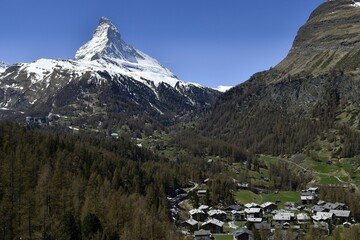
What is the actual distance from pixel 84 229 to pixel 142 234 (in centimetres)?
2047

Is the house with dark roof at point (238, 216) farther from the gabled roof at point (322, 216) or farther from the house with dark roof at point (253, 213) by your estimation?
the gabled roof at point (322, 216)

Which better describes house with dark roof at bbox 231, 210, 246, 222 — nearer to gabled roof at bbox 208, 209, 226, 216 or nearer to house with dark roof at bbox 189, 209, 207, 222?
gabled roof at bbox 208, 209, 226, 216

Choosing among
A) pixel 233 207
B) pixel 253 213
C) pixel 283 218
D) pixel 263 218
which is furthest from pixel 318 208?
pixel 233 207

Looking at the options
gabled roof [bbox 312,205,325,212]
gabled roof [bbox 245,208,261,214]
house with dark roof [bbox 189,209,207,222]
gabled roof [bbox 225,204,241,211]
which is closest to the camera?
house with dark roof [bbox 189,209,207,222]

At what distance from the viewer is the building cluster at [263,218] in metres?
157

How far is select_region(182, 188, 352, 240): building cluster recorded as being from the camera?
6171 inches

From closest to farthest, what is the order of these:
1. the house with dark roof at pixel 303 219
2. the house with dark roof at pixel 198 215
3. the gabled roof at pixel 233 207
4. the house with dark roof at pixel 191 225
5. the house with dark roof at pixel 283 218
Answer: the house with dark roof at pixel 191 225 < the house with dark roof at pixel 283 218 < the house with dark roof at pixel 303 219 < the house with dark roof at pixel 198 215 < the gabled roof at pixel 233 207

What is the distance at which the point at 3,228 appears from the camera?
85.8 m

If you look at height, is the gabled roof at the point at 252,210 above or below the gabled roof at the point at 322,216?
above

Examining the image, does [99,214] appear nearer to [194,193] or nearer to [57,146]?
[57,146]

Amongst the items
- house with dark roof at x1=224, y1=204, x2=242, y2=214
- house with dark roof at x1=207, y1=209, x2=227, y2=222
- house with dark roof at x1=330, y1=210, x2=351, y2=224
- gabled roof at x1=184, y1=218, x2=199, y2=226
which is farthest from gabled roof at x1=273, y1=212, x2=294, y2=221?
gabled roof at x1=184, y1=218, x2=199, y2=226

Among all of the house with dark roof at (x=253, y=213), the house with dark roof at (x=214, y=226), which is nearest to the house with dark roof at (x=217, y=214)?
the house with dark roof at (x=253, y=213)

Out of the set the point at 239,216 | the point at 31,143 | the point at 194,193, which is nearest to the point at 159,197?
the point at 194,193

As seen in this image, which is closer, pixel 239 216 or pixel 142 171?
pixel 239 216
